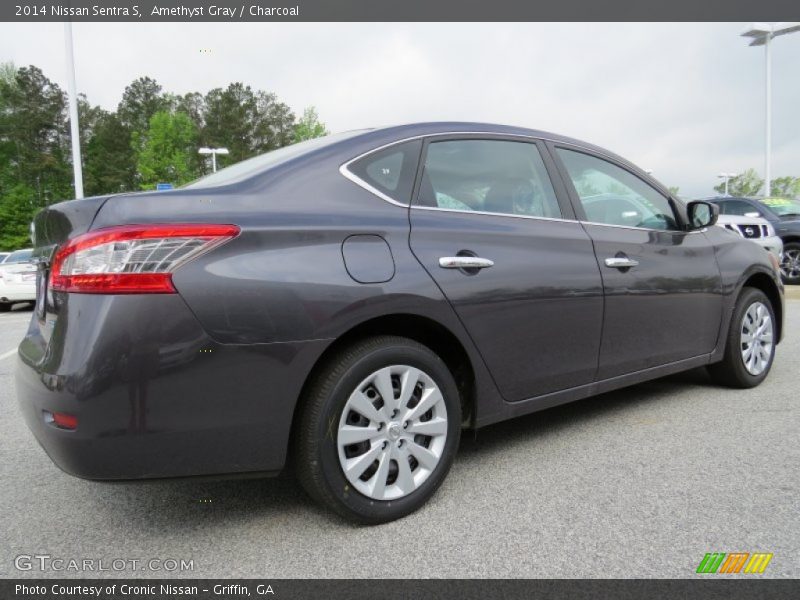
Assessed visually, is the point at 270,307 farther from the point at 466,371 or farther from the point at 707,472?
the point at 707,472

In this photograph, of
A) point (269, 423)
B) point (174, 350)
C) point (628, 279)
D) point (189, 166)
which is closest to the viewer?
point (174, 350)

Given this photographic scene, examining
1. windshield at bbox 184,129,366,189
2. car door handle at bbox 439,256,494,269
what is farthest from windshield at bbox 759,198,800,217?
windshield at bbox 184,129,366,189

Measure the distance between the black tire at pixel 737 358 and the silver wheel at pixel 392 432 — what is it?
2.49 m

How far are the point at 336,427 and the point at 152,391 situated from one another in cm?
63

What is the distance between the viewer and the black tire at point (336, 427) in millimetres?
2205

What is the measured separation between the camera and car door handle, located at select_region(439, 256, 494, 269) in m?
2.53

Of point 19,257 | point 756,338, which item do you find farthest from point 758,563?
point 19,257

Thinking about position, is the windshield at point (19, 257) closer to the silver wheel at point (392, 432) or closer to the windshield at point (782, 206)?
the silver wheel at point (392, 432)

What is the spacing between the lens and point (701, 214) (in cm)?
388

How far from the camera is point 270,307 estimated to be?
2.09 metres

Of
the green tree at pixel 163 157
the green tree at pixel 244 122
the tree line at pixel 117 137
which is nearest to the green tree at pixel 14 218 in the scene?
the tree line at pixel 117 137

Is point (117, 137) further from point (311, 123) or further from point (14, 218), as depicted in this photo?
point (311, 123)

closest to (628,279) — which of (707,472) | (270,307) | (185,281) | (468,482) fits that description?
(707,472)

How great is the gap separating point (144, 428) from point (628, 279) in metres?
2.43
